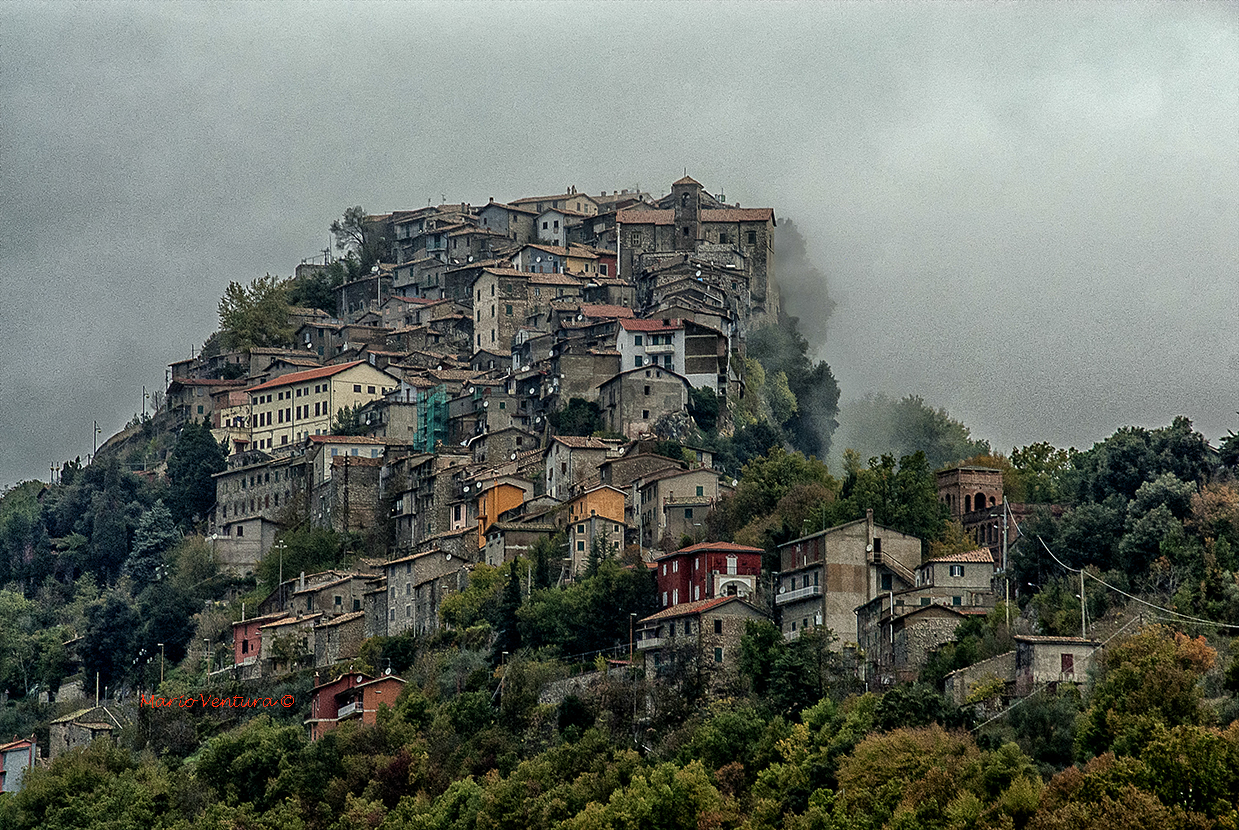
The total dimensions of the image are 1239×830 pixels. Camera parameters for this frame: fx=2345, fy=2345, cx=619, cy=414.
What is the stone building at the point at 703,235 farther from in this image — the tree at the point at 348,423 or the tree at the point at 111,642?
the tree at the point at 111,642

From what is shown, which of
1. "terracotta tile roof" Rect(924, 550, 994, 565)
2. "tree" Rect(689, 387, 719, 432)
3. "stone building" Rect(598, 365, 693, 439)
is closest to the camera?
"terracotta tile roof" Rect(924, 550, 994, 565)

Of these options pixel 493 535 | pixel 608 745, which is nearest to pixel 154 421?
pixel 493 535

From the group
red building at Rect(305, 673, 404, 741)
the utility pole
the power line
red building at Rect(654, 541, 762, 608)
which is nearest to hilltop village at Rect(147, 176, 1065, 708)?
red building at Rect(654, 541, 762, 608)

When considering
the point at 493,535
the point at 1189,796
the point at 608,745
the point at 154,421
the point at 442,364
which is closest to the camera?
the point at 1189,796

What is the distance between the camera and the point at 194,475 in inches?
4109

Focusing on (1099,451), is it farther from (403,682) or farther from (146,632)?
(146,632)

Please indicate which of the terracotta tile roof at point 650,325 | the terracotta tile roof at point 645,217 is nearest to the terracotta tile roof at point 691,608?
the terracotta tile roof at point 650,325

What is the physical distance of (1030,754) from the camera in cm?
5531

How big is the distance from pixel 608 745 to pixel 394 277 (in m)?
63.7

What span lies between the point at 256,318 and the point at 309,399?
1318cm

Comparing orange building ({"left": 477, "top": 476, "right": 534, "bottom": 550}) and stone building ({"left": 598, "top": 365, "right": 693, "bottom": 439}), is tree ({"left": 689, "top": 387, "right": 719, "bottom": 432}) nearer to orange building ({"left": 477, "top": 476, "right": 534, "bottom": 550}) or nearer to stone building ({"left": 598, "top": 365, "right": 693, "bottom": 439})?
stone building ({"left": 598, "top": 365, "right": 693, "bottom": 439})

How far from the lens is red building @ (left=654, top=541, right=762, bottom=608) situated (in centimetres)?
7025

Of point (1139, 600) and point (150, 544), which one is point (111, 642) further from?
point (1139, 600)

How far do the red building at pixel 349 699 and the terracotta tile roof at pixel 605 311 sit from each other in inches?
1162
